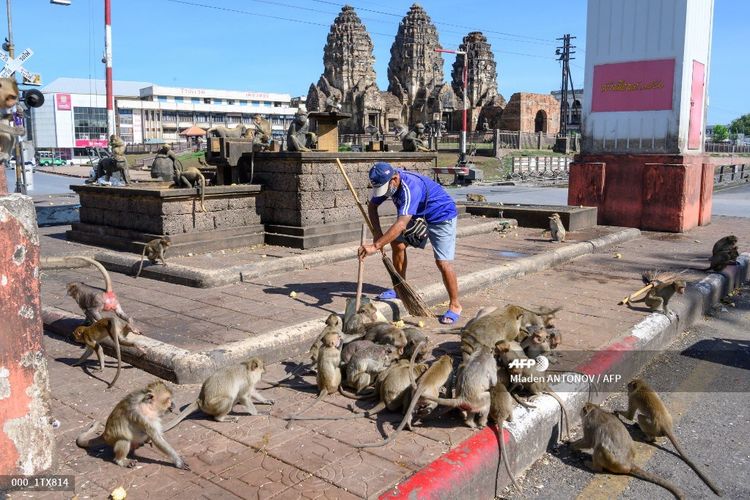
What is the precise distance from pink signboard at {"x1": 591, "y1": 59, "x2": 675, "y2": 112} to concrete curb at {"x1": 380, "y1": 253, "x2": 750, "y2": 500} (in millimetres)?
7799

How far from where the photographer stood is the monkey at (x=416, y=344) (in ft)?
15.3

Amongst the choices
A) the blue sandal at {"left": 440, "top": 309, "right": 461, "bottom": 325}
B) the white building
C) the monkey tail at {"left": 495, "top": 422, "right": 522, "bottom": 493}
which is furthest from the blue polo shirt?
the white building

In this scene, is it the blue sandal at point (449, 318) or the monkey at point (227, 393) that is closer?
the monkey at point (227, 393)

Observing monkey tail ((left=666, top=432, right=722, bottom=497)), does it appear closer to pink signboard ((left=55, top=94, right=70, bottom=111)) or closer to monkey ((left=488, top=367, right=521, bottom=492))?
monkey ((left=488, top=367, right=521, bottom=492))

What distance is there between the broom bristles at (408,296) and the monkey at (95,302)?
251 centimetres

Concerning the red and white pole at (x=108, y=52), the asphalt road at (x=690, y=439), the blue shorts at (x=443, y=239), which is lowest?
the asphalt road at (x=690, y=439)

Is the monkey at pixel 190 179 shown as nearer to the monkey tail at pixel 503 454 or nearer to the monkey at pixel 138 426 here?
the monkey at pixel 138 426

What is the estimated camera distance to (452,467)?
Result: 3363 millimetres

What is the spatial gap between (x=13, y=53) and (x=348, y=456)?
17.3 metres

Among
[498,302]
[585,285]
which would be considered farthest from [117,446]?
[585,285]

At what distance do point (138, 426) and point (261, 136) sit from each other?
9.50m

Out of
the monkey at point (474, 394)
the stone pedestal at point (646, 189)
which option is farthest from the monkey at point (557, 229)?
the monkey at point (474, 394)

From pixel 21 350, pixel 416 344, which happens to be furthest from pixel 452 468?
pixel 21 350

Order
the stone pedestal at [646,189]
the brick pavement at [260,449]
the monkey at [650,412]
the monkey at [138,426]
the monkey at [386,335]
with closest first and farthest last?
the brick pavement at [260,449], the monkey at [138,426], the monkey at [650,412], the monkey at [386,335], the stone pedestal at [646,189]
